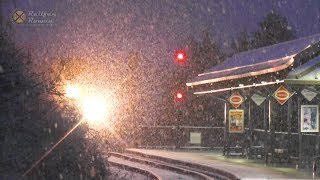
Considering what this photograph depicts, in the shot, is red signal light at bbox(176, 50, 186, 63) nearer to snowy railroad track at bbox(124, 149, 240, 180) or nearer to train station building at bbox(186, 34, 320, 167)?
train station building at bbox(186, 34, 320, 167)

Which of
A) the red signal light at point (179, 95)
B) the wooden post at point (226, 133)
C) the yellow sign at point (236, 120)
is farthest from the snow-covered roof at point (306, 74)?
the red signal light at point (179, 95)

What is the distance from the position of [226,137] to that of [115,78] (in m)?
26.0

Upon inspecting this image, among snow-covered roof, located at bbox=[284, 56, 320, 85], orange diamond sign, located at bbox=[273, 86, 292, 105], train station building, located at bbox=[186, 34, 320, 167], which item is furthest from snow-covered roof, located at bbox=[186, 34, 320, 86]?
orange diamond sign, located at bbox=[273, 86, 292, 105]

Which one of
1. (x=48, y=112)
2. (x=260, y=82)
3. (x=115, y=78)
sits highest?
(x=115, y=78)

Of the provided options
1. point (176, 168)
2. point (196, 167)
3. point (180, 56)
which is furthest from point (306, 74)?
point (176, 168)

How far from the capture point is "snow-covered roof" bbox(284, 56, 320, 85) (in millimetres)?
19828

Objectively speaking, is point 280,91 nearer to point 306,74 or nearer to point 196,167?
point 306,74

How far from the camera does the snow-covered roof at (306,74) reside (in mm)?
19828

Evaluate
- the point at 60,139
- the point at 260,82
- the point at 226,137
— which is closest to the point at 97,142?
the point at 60,139

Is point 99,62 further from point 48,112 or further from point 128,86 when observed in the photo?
point 48,112

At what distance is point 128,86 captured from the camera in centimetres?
5141

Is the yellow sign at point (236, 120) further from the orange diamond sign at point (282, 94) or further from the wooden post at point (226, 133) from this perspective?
the orange diamond sign at point (282, 94)

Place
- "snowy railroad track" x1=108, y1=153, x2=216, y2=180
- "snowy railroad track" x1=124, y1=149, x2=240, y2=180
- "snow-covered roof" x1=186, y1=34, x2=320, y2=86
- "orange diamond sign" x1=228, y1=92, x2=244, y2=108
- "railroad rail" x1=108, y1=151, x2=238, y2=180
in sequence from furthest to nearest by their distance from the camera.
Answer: "orange diamond sign" x1=228, y1=92, x2=244, y2=108, "snowy railroad track" x1=108, y1=153, x2=216, y2=180, "snow-covered roof" x1=186, y1=34, x2=320, y2=86, "railroad rail" x1=108, y1=151, x2=238, y2=180, "snowy railroad track" x1=124, y1=149, x2=240, y2=180

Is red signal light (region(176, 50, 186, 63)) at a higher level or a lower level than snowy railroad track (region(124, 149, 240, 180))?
higher
